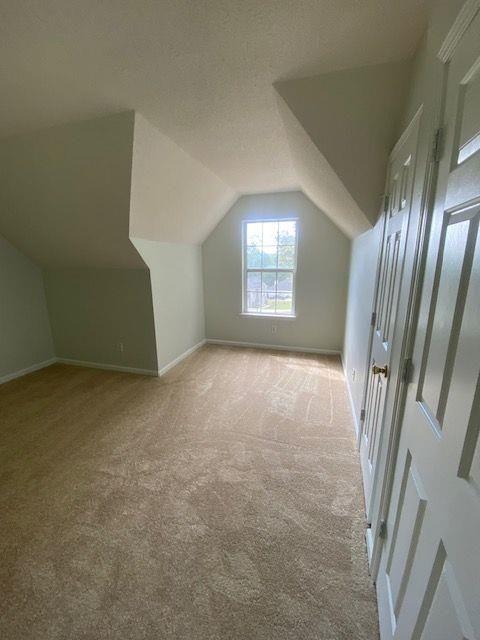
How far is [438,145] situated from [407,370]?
71cm

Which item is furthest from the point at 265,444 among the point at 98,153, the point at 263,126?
the point at 98,153

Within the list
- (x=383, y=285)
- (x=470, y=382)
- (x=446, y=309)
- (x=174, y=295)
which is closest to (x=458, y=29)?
(x=446, y=309)

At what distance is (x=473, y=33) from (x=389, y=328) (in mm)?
1022

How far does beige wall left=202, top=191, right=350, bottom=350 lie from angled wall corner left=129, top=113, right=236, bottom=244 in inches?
16.6

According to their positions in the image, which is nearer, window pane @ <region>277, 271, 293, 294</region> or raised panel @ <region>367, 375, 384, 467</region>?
raised panel @ <region>367, 375, 384, 467</region>

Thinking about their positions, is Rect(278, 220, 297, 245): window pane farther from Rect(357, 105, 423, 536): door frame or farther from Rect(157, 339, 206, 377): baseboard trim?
Rect(357, 105, 423, 536): door frame

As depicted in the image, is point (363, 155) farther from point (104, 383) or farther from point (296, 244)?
point (104, 383)

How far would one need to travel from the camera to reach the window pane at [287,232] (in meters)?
3.93

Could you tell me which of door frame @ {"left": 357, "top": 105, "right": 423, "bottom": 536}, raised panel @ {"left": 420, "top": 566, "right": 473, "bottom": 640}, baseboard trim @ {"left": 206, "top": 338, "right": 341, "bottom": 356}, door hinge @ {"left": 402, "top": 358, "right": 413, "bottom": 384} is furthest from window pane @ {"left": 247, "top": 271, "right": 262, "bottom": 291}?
raised panel @ {"left": 420, "top": 566, "right": 473, "bottom": 640}

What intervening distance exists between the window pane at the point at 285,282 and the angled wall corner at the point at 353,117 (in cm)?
230

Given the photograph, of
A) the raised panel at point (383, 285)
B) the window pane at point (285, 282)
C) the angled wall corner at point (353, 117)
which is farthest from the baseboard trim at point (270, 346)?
the angled wall corner at point (353, 117)

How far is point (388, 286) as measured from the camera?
1.43m

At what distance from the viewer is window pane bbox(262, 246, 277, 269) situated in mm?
4105

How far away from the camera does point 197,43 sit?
1.22m
